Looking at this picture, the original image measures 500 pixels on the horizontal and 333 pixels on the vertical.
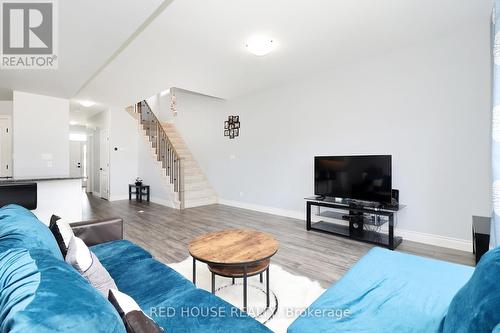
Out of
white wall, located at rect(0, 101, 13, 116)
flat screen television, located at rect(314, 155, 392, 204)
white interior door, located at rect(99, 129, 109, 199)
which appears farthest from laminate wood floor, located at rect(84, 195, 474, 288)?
white wall, located at rect(0, 101, 13, 116)

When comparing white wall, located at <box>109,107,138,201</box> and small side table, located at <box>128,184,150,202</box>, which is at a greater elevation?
white wall, located at <box>109,107,138,201</box>

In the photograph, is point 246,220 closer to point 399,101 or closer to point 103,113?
point 399,101

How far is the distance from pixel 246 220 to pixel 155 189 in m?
3.38

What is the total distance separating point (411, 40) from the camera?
11.3 ft

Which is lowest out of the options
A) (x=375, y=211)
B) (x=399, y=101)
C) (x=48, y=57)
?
(x=375, y=211)

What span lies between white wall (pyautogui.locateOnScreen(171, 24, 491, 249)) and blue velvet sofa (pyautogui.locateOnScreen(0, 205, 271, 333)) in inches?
133

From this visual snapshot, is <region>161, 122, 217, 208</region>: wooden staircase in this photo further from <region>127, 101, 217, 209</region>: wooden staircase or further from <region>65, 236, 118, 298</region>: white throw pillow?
<region>65, 236, 118, 298</region>: white throw pillow

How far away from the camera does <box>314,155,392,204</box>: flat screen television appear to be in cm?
353

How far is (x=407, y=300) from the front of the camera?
1.36m

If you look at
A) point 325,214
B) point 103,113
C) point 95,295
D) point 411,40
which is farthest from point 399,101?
point 103,113

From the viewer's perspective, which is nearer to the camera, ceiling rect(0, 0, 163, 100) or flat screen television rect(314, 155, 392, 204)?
ceiling rect(0, 0, 163, 100)

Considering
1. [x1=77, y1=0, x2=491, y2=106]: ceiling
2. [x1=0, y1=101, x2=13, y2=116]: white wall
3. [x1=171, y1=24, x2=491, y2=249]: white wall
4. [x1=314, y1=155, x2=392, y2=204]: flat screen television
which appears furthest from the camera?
[x1=0, y1=101, x2=13, y2=116]: white wall

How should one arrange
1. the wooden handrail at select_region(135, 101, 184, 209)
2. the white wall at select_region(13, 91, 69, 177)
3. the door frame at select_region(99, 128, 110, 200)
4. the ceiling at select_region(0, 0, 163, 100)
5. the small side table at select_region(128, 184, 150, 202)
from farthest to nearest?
1. the door frame at select_region(99, 128, 110, 200)
2. the small side table at select_region(128, 184, 150, 202)
3. the wooden handrail at select_region(135, 101, 184, 209)
4. the white wall at select_region(13, 91, 69, 177)
5. the ceiling at select_region(0, 0, 163, 100)

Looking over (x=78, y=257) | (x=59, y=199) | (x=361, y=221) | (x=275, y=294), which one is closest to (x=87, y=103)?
(x=59, y=199)
